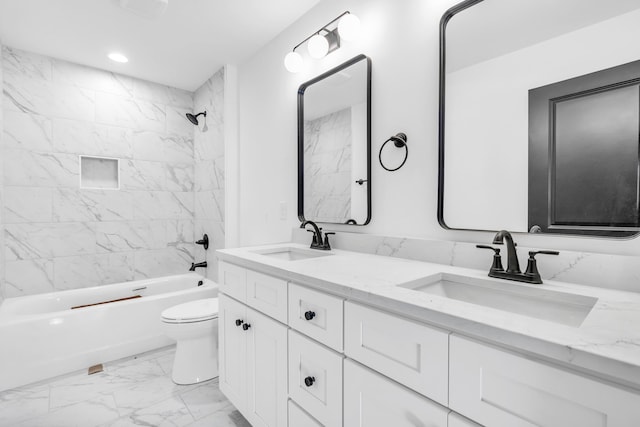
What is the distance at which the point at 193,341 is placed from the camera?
2121 millimetres

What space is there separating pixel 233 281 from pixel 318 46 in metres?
1.40

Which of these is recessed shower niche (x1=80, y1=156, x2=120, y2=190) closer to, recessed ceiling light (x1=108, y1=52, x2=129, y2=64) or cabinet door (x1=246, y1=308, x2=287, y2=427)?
recessed ceiling light (x1=108, y1=52, x2=129, y2=64)

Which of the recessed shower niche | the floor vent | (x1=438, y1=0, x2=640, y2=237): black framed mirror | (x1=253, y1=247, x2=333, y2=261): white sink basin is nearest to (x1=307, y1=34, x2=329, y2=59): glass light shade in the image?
(x1=438, y1=0, x2=640, y2=237): black framed mirror

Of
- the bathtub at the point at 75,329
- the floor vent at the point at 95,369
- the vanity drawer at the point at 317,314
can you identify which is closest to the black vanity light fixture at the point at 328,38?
the vanity drawer at the point at 317,314

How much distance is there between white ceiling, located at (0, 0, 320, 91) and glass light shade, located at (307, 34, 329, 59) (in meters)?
0.33

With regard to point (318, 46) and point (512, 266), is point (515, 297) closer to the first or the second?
point (512, 266)

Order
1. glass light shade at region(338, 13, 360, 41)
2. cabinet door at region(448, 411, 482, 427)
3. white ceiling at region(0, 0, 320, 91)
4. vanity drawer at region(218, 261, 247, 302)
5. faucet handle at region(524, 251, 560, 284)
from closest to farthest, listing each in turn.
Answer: cabinet door at region(448, 411, 482, 427)
faucet handle at region(524, 251, 560, 284)
vanity drawer at region(218, 261, 247, 302)
glass light shade at region(338, 13, 360, 41)
white ceiling at region(0, 0, 320, 91)

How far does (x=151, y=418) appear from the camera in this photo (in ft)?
5.65

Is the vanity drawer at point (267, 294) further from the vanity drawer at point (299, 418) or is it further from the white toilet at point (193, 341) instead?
the white toilet at point (193, 341)

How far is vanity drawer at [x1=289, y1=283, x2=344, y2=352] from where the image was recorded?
0.98 meters

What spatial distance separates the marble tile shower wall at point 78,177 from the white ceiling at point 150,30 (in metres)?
0.28

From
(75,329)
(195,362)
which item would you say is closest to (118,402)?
(195,362)

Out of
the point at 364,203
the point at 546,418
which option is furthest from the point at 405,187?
the point at 546,418

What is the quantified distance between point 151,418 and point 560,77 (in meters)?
2.42
